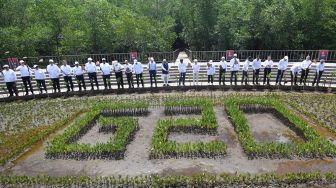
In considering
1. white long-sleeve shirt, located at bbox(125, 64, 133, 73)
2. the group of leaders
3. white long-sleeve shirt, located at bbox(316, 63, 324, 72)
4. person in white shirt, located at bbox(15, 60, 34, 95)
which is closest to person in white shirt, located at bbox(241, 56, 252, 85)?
the group of leaders

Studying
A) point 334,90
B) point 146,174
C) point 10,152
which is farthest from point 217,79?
point 10,152

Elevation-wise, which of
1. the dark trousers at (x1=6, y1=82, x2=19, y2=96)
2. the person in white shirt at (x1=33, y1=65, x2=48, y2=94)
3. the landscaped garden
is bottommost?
the landscaped garden

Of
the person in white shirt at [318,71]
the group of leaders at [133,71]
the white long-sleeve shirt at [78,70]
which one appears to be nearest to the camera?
the person in white shirt at [318,71]

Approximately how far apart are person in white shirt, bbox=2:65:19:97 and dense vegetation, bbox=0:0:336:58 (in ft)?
29.2

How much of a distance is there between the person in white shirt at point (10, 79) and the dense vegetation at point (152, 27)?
889 centimetres

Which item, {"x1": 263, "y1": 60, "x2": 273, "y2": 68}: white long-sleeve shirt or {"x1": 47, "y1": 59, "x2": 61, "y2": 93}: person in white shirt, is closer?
{"x1": 47, "y1": 59, "x2": 61, "y2": 93}: person in white shirt

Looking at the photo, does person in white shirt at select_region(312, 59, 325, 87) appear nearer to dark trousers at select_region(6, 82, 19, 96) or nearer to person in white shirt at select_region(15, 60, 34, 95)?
person in white shirt at select_region(15, 60, 34, 95)

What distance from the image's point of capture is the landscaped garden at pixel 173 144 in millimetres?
10836

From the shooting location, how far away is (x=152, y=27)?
29219mm

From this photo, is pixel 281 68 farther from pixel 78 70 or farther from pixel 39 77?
pixel 39 77

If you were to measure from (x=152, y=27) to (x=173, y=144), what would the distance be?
60.5 feet

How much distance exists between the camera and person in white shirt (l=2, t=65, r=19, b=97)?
62.3ft

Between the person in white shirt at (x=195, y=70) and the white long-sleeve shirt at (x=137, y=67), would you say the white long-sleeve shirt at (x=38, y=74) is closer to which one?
the white long-sleeve shirt at (x=137, y=67)

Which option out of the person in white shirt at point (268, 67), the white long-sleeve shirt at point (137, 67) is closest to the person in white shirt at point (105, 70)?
the white long-sleeve shirt at point (137, 67)
